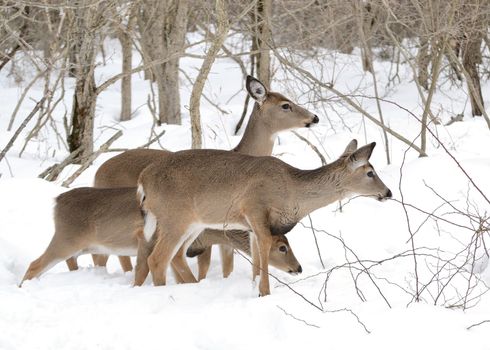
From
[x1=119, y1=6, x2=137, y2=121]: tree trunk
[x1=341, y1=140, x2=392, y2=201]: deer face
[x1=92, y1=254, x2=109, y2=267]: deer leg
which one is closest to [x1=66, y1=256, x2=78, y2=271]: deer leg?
[x1=92, y1=254, x2=109, y2=267]: deer leg

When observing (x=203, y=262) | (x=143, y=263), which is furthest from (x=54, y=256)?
(x=203, y=262)

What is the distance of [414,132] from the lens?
1650 centimetres

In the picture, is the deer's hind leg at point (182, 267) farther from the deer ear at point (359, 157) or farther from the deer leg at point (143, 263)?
the deer ear at point (359, 157)

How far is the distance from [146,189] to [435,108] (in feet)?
40.2

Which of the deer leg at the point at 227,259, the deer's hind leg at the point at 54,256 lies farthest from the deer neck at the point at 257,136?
the deer's hind leg at the point at 54,256

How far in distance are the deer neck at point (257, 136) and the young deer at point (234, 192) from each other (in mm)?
1836

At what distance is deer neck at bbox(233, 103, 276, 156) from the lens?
9617 millimetres

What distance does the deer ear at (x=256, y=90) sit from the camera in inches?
374

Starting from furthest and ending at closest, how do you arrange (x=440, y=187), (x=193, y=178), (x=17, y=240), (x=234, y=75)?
(x=234, y=75) < (x=440, y=187) < (x=17, y=240) < (x=193, y=178)

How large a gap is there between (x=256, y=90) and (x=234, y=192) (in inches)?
93.9

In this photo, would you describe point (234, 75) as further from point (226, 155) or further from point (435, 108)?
point (226, 155)

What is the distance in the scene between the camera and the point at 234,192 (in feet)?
24.5

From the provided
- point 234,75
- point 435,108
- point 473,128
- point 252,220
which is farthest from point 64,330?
point 234,75

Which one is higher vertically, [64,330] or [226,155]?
[226,155]
